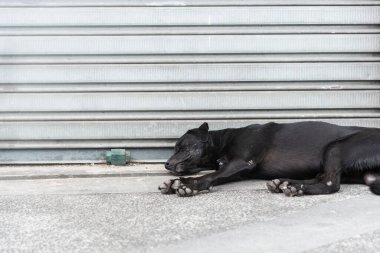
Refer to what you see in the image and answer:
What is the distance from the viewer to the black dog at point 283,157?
508 cm

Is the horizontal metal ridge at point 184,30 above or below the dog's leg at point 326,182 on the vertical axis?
above

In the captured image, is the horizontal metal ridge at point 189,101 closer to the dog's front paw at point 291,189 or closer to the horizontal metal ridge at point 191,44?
the horizontal metal ridge at point 191,44

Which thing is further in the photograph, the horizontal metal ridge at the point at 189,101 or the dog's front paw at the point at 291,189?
the horizontal metal ridge at the point at 189,101

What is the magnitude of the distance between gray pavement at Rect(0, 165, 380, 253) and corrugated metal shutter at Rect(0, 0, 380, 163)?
1.88 feet

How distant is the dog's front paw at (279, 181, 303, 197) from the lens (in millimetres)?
4922

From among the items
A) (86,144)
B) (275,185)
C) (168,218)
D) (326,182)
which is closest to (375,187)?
(326,182)

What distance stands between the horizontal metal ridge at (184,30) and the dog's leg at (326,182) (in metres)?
1.50

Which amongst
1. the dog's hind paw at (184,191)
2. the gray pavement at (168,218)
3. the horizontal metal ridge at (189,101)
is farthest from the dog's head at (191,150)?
the dog's hind paw at (184,191)

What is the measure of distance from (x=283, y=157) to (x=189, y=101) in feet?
4.00

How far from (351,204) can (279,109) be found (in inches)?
68.5

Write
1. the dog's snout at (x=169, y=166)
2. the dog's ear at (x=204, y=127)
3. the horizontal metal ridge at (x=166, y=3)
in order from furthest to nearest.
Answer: the horizontal metal ridge at (x=166, y=3) → the dog's ear at (x=204, y=127) → the dog's snout at (x=169, y=166)

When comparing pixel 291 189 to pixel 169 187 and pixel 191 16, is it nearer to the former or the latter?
pixel 169 187

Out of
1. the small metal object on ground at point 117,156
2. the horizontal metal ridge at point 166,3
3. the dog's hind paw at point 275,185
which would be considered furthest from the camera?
the small metal object on ground at point 117,156

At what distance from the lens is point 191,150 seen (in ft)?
19.0
